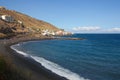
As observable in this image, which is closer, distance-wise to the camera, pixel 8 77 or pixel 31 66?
pixel 8 77

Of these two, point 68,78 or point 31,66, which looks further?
point 31,66

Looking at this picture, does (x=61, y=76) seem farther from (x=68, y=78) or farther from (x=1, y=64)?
(x=1, y=64)

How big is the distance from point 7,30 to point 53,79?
289ft

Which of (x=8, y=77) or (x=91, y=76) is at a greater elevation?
(x=8, y=77)

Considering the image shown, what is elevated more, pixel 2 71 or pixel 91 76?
pixel 2 71

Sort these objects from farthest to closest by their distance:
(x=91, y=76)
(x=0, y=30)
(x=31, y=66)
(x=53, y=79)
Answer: (x=0, y=30)
(x=31, y=66)
(x=91, y=76)
(x=53, y=79)

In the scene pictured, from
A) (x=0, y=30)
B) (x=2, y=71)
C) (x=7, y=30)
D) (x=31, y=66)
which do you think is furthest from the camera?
(x=7, y=30)

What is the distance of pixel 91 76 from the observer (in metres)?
24.6

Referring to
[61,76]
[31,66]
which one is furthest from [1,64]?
[31,66]

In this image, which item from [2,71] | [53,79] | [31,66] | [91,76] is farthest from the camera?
[31,66]

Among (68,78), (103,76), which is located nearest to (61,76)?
(68,78)

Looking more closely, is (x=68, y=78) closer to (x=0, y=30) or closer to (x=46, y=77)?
(x=46, y=77)

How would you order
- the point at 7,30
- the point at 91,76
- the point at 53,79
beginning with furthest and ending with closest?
the point at 7,30 → the point at 91,76 → the point at 53,79

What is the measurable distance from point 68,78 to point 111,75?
569 cm
